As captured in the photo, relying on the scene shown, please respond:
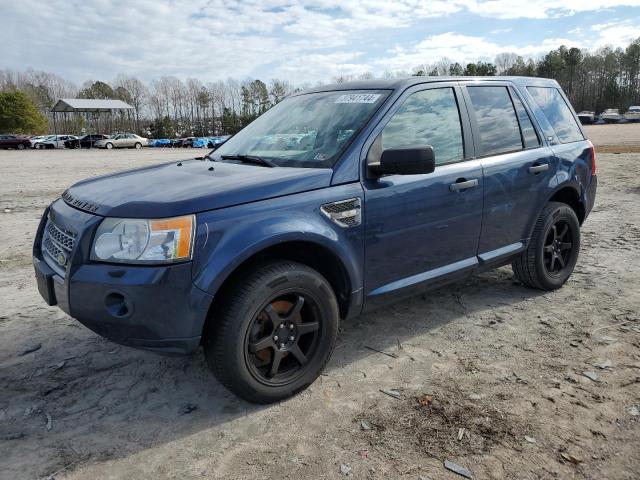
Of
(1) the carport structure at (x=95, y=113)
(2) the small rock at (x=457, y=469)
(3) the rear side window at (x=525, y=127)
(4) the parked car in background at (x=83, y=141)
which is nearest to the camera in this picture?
(2) the small rock at (x=457, y=469)

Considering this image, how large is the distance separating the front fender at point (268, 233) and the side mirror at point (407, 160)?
0.76ft

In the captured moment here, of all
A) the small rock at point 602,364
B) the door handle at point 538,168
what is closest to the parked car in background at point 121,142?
the door handle at point 538,168

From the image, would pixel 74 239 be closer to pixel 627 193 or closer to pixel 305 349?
pixel 305 349

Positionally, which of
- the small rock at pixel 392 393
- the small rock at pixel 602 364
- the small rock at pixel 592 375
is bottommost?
the small rock at pixel 392 393

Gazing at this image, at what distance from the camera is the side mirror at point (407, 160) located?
2.96 metres

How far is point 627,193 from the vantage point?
1004 cm

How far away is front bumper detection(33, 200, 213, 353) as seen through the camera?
2.47 metres

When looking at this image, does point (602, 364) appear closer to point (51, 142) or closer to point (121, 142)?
point (121, 142)

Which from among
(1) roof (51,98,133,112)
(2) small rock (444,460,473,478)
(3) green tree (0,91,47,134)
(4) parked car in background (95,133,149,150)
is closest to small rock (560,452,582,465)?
(2) small rock (444,460,473,478)

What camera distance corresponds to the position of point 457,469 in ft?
7.80

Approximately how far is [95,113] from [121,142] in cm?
2024

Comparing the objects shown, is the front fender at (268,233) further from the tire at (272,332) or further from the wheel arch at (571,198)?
the wheel arch at (571,198)

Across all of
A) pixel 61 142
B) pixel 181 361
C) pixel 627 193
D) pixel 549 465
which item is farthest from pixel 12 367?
pixel 61 142

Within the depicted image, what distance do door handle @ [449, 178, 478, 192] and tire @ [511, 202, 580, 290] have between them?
1046mm
